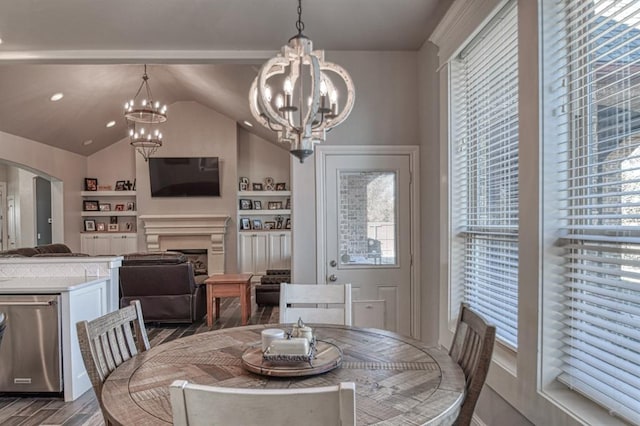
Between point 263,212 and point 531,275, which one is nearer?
point 531,275

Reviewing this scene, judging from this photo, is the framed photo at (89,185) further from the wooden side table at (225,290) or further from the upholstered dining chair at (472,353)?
the upholstered dining chair at (472,353)

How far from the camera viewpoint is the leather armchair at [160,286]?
5.27 m

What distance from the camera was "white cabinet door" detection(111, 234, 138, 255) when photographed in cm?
938

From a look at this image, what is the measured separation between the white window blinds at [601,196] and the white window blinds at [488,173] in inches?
16.0

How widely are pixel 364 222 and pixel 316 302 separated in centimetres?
130

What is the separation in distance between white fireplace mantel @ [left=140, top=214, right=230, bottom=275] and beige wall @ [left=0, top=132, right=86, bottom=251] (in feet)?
4.68

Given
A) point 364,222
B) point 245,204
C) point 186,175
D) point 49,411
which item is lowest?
point 49,411

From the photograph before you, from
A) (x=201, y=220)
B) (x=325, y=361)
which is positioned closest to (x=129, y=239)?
(x=201, y=220)

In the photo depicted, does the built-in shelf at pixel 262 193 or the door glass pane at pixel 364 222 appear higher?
the built-in shelf at pixel 262 193

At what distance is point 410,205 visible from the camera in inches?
143

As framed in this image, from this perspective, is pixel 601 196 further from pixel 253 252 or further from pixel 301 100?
pixel 253 252

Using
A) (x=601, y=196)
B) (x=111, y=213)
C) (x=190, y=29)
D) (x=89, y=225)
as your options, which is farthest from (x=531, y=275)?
A: (x=89, y=225)

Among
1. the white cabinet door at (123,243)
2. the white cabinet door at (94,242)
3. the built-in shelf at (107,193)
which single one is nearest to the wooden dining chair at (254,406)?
the white cabinet door at (123,243)

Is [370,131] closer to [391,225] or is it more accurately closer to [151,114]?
[391,225]
